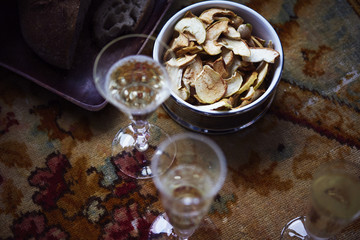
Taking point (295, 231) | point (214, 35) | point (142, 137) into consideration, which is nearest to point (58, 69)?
point (142, 137)

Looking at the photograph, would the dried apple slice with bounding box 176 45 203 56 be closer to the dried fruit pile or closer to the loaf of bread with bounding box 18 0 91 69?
the dried fruit pile

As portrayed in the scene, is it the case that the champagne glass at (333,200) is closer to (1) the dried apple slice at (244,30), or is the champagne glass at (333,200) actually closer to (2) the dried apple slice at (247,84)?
(2) the dried apple slice at (247,84)

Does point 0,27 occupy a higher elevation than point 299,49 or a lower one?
lower

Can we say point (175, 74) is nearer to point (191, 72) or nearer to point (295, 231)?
point (191, 72)

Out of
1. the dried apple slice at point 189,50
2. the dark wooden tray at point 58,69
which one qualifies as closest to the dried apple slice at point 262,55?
the dried apple slice at point 189,50

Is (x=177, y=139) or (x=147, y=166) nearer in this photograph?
(x=177, y=139)

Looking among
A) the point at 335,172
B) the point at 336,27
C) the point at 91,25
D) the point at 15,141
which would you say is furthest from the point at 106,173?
the point at 336,27

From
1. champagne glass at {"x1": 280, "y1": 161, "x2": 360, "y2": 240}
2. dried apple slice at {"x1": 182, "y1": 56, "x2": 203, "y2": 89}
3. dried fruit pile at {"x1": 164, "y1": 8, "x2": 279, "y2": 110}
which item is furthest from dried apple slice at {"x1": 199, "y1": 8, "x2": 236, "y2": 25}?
champagne glass at {"x1": 280, "y1": 161, "x2": 360, "y2": 240}

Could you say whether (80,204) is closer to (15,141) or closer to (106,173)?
(106,173)
